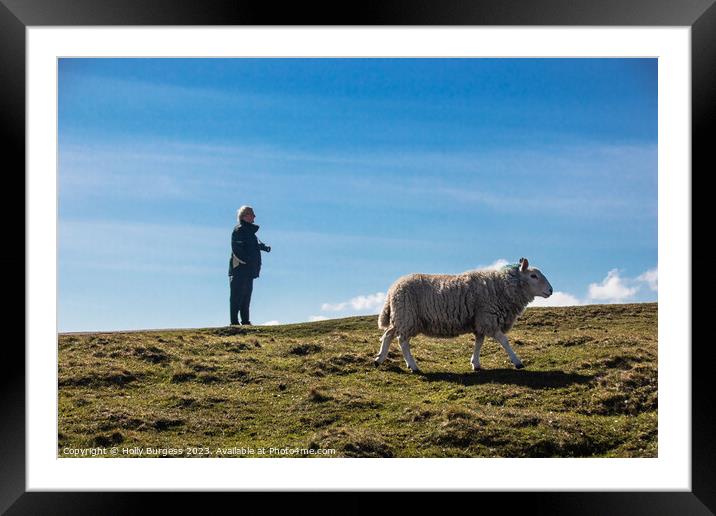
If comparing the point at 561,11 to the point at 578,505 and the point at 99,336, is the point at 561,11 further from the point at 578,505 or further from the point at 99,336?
the point at 99,336

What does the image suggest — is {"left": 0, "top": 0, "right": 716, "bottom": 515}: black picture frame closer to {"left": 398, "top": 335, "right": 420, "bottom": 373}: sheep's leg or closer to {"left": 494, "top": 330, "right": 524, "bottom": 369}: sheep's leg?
{"left": 494, "top": 330, "right": 524, "bottom": 369}: sheep's leg

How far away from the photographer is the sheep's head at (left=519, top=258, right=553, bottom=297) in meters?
19.3

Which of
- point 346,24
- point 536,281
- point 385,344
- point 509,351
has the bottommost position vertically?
point 509,351

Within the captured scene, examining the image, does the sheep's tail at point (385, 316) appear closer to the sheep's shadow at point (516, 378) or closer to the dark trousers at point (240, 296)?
the sheep's shadow at point (516, 378)

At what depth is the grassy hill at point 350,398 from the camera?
14.1 metres

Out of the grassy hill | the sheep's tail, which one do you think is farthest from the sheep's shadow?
the sheep's tail

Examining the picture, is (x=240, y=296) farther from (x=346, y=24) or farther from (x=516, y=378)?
(x=346, y=24)

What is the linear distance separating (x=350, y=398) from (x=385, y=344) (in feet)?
9.65

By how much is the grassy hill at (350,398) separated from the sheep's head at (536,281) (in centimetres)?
186

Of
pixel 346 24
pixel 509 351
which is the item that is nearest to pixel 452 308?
pixel 509 351

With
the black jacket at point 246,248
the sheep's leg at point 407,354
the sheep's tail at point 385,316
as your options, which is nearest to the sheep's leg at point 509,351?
the sheep's leg at point 407,354

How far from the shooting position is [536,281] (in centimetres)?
1928

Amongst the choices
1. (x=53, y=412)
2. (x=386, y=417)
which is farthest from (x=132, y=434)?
(x=386, y=417)

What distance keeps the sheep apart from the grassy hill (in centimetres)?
89
